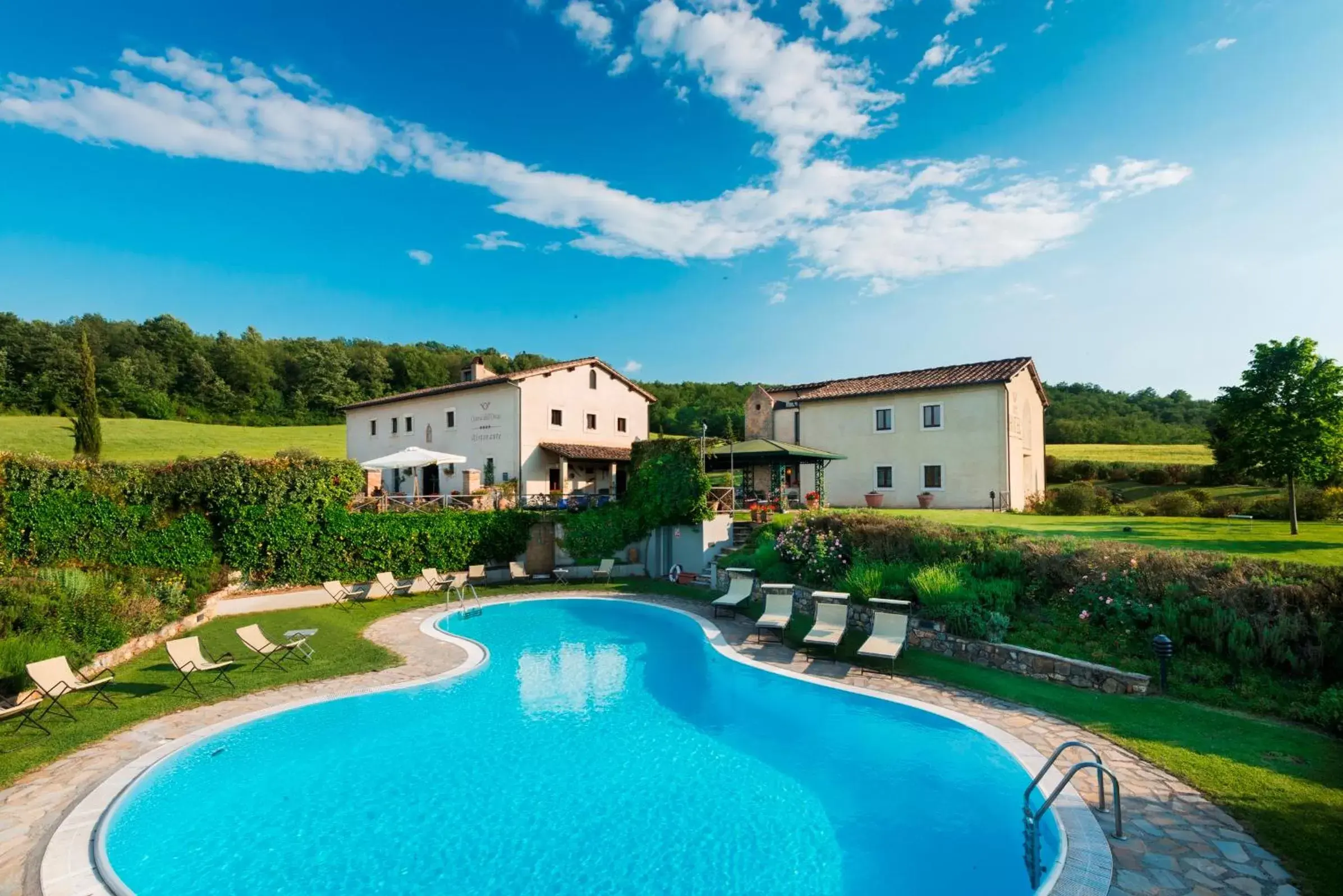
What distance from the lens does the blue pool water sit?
5.26m

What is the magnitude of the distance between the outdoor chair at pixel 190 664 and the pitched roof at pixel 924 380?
24.7 m

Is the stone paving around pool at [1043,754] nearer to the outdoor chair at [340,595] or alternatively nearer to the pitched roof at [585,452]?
the outdoor chair at [340,595]

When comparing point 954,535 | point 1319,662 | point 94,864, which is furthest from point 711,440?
point 94,864

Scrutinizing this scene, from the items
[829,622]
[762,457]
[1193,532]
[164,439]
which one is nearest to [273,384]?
[164,439]

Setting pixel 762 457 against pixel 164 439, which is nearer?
pixel 762 457

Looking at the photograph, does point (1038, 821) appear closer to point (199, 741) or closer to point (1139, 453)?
point (199, 741)

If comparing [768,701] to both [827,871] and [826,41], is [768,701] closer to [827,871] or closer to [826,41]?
[827,871]

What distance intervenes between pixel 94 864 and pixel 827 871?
6306mm

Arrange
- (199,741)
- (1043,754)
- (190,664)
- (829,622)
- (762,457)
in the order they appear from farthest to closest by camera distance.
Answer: (762,457) < (829,622) < (190,664) < (199,741) < (1043,754)

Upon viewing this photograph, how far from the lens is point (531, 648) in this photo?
41.7ft

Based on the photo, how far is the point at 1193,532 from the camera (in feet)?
49.3

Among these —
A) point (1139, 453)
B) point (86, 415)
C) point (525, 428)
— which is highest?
point (86, 415)

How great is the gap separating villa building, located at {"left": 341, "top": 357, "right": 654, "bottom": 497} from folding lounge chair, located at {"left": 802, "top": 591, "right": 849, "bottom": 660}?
14.6m

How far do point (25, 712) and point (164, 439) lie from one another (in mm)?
43534
